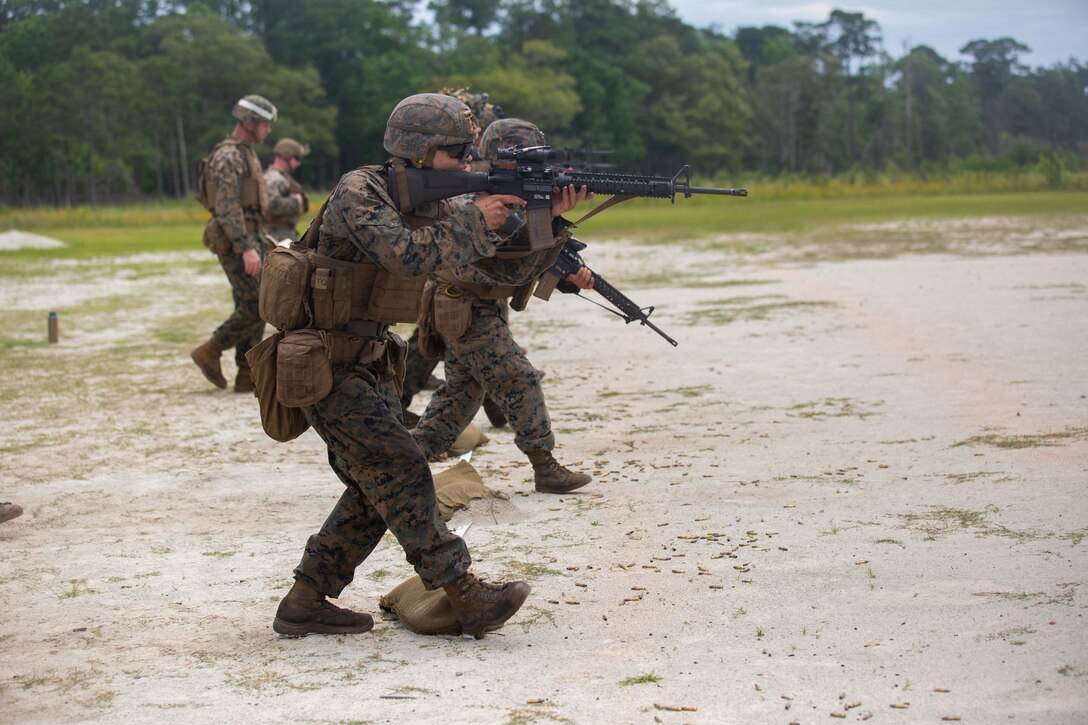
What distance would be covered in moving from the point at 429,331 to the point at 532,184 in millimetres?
2043

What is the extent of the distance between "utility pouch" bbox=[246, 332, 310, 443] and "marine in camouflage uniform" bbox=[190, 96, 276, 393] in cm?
592

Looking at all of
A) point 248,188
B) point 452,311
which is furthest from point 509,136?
point 248,188

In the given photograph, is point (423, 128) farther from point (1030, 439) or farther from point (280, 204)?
point (280, 204)

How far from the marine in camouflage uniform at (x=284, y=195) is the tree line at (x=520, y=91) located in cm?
3783

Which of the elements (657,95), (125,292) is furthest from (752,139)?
(125,292)

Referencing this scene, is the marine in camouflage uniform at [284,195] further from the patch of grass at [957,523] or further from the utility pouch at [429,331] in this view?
the patch of grass at [957,523]

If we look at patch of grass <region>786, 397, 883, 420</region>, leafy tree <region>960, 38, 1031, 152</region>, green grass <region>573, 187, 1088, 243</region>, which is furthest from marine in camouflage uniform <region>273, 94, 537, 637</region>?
leafy tree <region>960, 38, 1031, 152</region>

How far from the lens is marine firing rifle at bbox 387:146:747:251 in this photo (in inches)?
214

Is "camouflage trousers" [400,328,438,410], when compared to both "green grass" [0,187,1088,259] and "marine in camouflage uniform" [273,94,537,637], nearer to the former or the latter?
"marine in camouflage uniform" [273,94,537,637]

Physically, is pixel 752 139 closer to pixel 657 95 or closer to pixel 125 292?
pixel 657 95

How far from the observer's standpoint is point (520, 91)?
3324 inches

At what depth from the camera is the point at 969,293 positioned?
16.8 m

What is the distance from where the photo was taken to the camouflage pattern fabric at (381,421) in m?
5.15

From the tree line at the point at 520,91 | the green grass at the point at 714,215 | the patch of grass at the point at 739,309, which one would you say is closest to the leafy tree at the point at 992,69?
the tree line at the point at 520,91
